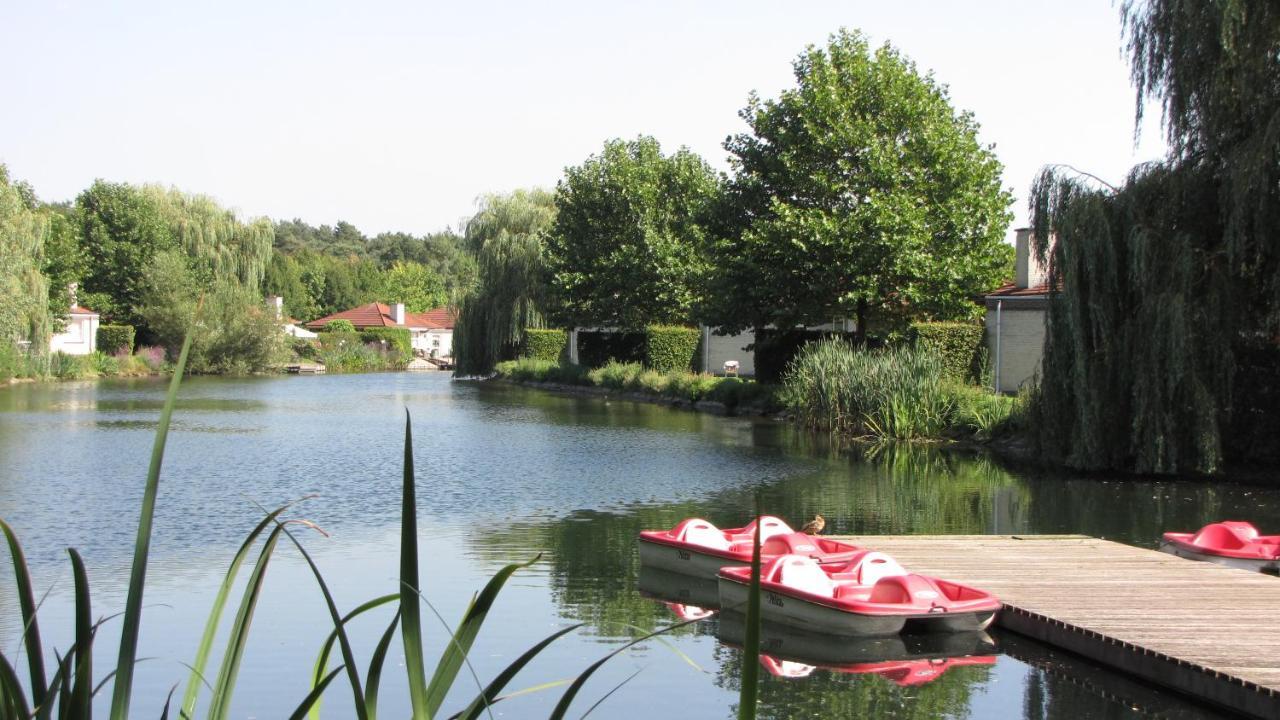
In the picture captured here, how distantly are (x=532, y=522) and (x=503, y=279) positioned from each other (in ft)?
126

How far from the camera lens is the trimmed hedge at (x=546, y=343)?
50469mm

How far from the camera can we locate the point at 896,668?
8234 mm

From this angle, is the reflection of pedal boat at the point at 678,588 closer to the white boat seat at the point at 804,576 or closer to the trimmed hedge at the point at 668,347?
the white boat seat at the point at 804,576

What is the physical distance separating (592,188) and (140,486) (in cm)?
3163

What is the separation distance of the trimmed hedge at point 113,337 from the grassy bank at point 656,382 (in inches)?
763

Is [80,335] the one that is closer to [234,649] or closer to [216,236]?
[216,236]

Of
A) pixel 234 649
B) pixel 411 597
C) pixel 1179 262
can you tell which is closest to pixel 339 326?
pixel 1179 262

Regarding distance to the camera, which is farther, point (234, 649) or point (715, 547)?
point (715, 547)

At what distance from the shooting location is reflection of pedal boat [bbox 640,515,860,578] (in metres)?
10.5

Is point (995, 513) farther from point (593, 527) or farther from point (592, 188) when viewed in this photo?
point (592, 188)

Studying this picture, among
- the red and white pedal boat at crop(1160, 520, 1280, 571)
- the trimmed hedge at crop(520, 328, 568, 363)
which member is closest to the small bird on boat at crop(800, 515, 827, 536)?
the red and white pedal boat at crop(1160, 520, 1280, 571)

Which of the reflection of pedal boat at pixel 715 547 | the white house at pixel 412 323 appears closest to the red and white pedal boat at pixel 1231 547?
the reflection of pedal boat at pixel 715 547

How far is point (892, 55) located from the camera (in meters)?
30.5

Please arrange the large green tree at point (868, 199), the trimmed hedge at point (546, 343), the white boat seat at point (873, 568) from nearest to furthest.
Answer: the white boat seat at point (873, 568) → the large green tree at point (868, 199) → the trimmed hedge at point (546, 343)
